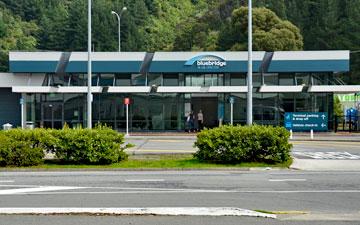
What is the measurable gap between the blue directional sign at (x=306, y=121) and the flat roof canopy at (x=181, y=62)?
351 centimetres

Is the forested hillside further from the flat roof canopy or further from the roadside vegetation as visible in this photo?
the roadside vegetation

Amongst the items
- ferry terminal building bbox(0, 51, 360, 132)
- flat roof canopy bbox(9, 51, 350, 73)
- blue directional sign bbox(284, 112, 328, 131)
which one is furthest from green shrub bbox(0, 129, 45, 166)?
blue directional sign bbox(284, 112, 328, 131)

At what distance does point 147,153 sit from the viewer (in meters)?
25.6

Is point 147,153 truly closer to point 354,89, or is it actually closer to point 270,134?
point 270,134

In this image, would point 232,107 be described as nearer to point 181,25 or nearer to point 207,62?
point 207,62

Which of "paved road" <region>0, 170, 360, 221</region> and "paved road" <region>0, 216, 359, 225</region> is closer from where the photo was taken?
"paved road" <region>0, 216, 359, 225</region>

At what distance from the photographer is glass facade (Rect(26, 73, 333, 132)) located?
45.4 meters

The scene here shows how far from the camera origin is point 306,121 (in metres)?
44.5

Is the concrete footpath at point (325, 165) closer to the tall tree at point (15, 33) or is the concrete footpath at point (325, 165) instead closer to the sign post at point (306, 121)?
the sign post at point (306, 121)

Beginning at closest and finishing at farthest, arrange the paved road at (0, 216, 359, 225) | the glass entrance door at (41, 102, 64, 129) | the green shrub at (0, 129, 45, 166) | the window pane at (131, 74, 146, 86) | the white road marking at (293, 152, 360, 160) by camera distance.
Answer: the paved road at (0, 216, 359, 225)
the green shrub at (0, 129, 45, 166)
the white road marking at (293, 152, 360, 160)
the glass entrance door at (41, 102, 64, 129)
the window pane at (131, 74, 146, 86)

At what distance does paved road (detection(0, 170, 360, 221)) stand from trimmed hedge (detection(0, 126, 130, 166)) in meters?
1.05

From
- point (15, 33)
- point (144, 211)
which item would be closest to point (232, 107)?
point (144, 211)

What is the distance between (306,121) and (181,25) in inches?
2555

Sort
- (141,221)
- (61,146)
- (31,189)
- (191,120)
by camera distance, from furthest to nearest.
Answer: (191,120) < (61,146) < (31,189) < (141,221)
